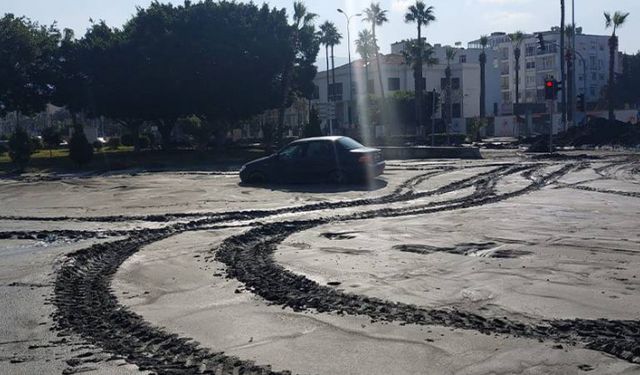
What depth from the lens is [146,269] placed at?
9617 mm

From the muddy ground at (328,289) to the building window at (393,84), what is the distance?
7983cm

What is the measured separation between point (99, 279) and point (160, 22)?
45.5 meters

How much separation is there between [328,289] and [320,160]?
14004 millimetres

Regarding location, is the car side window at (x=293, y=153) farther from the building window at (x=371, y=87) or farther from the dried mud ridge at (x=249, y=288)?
the building window at (x=371, y=87)

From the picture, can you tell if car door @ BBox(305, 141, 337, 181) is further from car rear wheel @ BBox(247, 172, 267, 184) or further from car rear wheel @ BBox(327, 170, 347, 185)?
car rear wheel @ BBox(247, 172, 267, 184)

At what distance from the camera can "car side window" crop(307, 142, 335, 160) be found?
859 inches

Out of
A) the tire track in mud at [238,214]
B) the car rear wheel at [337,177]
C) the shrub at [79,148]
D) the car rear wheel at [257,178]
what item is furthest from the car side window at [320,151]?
the shrub at [79,148]

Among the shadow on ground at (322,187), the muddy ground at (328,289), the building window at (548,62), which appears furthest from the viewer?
the building window at (548,62)

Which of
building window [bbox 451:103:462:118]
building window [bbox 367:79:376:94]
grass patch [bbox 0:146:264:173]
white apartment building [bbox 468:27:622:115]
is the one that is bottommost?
grass patch [bbox 0:146:264:173]

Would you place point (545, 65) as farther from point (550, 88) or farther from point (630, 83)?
point (550, 88)

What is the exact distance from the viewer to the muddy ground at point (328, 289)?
18.6 feet

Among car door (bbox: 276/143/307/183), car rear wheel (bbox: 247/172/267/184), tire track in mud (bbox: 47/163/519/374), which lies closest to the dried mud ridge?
tire track in mud (bbox: 47/163/519/374)

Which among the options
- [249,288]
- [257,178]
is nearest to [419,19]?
[257,178]

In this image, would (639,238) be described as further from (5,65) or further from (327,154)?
(5,65)
